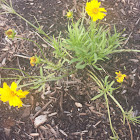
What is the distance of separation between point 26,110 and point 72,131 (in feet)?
1.43

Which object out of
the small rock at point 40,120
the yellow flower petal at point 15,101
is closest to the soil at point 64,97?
the small rock at point 40,120

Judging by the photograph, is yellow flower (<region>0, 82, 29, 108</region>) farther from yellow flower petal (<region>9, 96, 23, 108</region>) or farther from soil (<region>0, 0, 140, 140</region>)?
soil (<region>0, 0, 140, 140</region>)

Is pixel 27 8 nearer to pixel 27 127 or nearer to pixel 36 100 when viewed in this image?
pixel 36 100

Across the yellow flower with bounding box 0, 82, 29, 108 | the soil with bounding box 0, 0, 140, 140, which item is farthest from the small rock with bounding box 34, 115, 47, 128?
the yellow flower with bounding box 0, 82, 29, 108

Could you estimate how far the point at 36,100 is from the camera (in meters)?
1.31

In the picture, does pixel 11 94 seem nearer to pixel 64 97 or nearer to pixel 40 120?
pixel 40 120

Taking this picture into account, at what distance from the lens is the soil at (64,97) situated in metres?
1.19

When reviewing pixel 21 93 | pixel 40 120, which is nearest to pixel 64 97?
pixel 40 120

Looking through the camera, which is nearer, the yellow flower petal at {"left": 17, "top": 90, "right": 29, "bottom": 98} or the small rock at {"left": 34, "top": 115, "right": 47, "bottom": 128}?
the yellow flower petal at {"left": 17, "top": 90, "right": 29, "bottom": 98}

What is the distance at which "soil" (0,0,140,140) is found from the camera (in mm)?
1194

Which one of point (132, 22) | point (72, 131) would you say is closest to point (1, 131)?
point (72, 131)

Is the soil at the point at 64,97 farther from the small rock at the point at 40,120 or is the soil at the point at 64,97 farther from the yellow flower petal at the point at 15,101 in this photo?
the yellow flower petal at the point at 15,101

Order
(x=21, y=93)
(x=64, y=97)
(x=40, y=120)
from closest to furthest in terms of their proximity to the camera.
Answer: (x=21, y=93) → (x=40, y=120) → (x=64, y=97)

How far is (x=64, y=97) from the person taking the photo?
1324 millimetres
